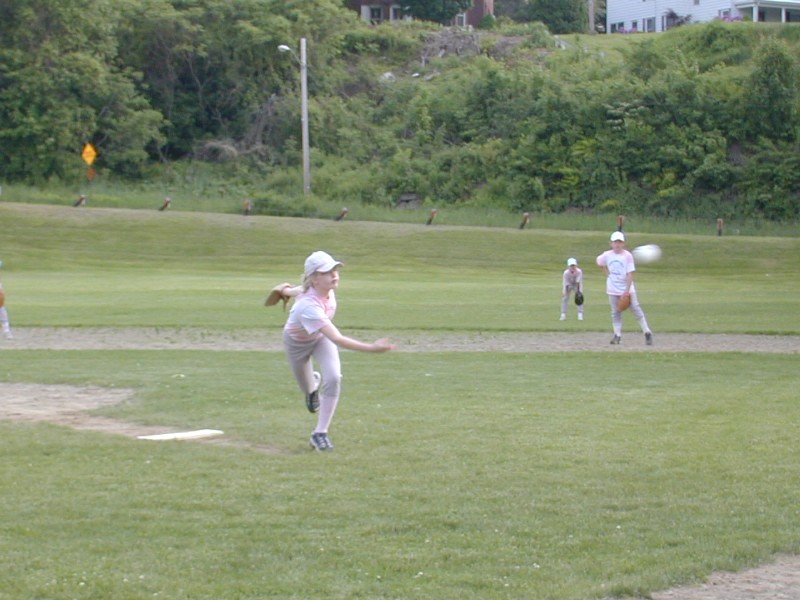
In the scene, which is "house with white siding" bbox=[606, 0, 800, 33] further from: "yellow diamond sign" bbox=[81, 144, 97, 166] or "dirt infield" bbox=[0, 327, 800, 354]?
"dirt infield" bbox=[0, 327, 800, 354]

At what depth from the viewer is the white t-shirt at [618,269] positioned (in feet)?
68.0

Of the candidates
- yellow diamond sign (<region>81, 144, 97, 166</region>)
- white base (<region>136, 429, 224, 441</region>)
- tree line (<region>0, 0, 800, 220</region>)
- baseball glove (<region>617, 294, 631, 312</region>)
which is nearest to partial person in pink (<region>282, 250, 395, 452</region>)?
white base (<region>136, 429, 224, 441</region>)

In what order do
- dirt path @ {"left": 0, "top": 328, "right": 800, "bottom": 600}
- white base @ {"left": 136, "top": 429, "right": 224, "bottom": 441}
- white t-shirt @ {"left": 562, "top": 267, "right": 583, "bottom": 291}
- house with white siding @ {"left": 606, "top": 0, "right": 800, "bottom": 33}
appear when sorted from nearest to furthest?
white base @ {"left": 136, "top": 429, "right": 224, "bottom": 441}, dirt path @ {"left": 0, "top": 328, "right": 800, "bottom": 600}, white t-shirt @ {"left": 562, "top": 267, "right": 583, "bottom": 291}, house with white siding @ {"left": 606, "top": 0, "right": 800, "bottom": 33}

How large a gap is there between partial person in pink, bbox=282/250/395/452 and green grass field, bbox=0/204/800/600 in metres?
0.46

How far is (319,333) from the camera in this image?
10406 millimetres

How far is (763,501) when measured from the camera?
8.85 metres

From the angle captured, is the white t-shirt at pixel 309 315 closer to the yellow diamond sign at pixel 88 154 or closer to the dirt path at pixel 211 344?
the dirt path at pixel 211 344

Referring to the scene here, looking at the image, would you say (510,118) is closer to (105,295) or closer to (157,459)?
(105,295)

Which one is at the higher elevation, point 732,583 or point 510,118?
point 510,118

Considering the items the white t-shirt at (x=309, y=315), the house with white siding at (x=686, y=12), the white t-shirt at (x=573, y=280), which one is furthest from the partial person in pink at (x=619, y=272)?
the house with white siding at (x=686, y=12)

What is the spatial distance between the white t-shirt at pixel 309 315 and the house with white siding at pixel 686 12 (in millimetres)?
81481

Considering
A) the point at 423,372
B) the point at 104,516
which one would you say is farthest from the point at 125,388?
the point at 104,516

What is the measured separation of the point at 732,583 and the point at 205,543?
327cm

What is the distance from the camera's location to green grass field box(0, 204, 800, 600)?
7070 mm
